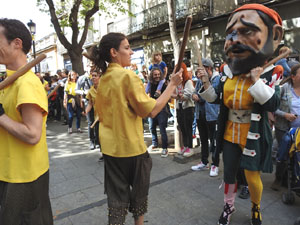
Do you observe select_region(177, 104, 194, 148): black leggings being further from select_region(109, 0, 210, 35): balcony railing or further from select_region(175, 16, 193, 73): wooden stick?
select_region(109, 0, 210, 35): balcony railing

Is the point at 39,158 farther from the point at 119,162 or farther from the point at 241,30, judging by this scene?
the point at 241,30

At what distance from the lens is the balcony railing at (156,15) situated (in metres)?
12.1

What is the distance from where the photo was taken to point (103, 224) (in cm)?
262

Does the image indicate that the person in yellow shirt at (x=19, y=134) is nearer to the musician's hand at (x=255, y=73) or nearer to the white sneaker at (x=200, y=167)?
the musician's hand at (x=255, y=73)

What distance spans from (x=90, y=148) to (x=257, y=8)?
4666mm

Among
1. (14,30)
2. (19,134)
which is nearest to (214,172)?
(19,134)

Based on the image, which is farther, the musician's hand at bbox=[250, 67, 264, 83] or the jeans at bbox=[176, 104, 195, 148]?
the jeans at bbox=[176, 104, 195, 148]

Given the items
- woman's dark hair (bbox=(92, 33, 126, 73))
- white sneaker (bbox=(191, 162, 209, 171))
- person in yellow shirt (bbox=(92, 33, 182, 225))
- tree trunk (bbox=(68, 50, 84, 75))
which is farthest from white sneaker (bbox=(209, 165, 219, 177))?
tree trunk (bbox=(68, 50, 84, 75))

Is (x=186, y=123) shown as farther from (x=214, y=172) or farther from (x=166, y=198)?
(x=166, y=198)

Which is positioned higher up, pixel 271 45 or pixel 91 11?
pixel 91 11

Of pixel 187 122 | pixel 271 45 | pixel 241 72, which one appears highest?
pixel 271 45

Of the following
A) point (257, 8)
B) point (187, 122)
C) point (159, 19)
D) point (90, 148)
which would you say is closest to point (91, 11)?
point (159, 19)

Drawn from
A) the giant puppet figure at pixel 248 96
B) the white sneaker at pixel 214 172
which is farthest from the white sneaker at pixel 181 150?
the giant puppet figure at pixel 248 96

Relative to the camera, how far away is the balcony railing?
39.8 feet
